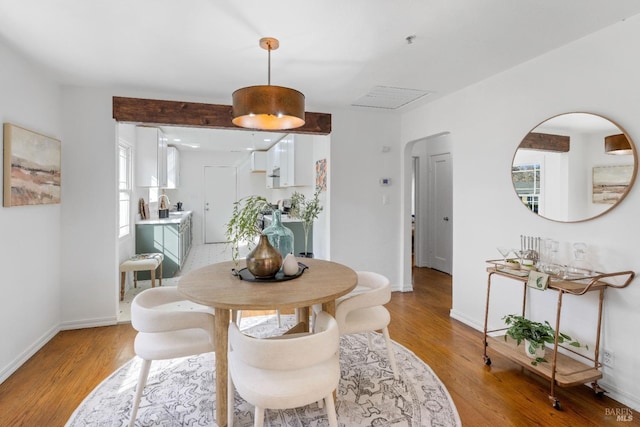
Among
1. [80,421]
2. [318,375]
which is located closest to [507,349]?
[318,375]

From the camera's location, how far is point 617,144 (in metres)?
2.07

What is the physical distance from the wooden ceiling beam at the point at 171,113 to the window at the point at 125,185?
1184 mm

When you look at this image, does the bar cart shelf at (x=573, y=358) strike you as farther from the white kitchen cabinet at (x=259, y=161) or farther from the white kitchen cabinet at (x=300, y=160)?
the white kitchen cabinet at (x=259, y=161)

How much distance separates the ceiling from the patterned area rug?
236 cm

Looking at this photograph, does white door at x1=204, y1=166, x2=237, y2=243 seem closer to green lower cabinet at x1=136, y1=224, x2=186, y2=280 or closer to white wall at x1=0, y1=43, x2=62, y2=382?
green lower cabinet at x1=136, y1=224, x2=186, y2=280

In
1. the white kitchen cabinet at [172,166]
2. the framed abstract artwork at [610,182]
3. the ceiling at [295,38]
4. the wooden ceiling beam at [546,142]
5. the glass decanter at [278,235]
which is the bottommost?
the glass decanter at [278,235]

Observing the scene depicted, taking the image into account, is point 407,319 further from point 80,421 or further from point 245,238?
point 80,421

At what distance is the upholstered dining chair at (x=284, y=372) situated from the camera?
133 centimetres

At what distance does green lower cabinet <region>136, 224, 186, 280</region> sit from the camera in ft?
15.4

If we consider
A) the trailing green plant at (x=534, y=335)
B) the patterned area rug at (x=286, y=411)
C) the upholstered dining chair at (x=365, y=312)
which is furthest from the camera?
the trailing green plant at (x=534, y=335)

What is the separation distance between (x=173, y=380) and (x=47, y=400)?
2.37ft

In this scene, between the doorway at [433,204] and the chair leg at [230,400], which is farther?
the doorway at [433,204]

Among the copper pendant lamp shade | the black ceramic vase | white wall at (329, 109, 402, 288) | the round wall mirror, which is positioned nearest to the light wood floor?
white wall at (329, 109, 402, 288)

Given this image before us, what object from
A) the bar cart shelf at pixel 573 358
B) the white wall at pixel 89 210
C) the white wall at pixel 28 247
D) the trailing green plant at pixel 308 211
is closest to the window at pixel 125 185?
the white wall at pixel 89 210
